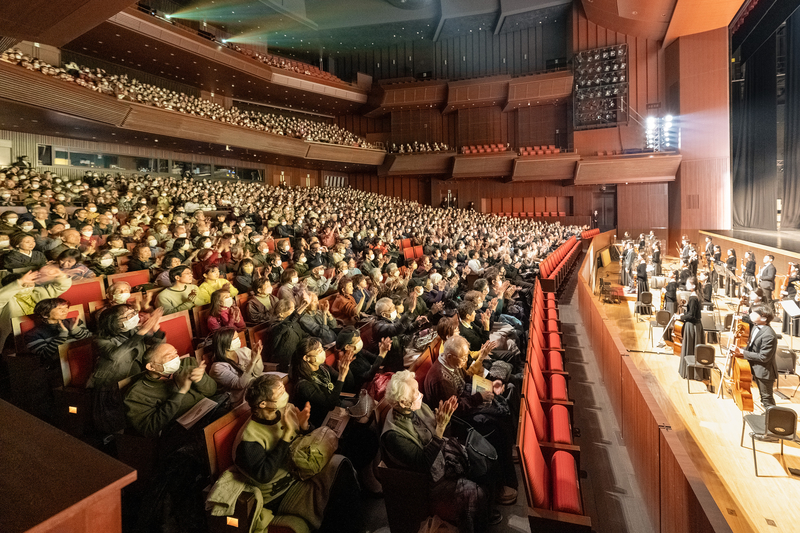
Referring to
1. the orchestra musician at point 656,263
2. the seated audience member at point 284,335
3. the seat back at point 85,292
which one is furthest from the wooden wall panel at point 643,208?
the seat back at point 85,292

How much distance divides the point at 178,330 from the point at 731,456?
3.03 meters

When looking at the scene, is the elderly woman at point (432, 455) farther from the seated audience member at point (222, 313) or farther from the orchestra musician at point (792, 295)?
the orchestra musician at point (792, 295)

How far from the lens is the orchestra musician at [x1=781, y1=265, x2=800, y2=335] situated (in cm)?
435

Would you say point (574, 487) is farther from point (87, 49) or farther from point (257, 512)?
point (87, 49)

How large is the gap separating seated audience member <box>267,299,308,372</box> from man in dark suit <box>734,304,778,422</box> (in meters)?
2.88

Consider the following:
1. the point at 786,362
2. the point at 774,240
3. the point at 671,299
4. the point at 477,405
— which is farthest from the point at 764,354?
the point at 774,240

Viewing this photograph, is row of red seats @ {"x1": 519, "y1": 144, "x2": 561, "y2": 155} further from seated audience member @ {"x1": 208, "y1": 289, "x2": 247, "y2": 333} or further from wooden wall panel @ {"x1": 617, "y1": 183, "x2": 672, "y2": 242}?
seated audience member @ {"x1": 208, "y1": 289, "x2": 247, "y2": 333}

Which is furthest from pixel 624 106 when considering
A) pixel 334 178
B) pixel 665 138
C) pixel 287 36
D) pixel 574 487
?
pixel 574 487

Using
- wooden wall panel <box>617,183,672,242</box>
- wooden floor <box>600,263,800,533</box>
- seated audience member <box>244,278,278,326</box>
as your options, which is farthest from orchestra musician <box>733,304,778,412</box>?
wooden wall panel <box>617,183,672,242</box>

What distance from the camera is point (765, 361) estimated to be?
2787mm

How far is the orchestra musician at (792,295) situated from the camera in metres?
4.35

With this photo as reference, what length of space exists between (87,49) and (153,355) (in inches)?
415

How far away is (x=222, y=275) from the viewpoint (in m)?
3.46

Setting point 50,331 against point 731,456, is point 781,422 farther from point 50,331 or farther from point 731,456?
point 50,331
